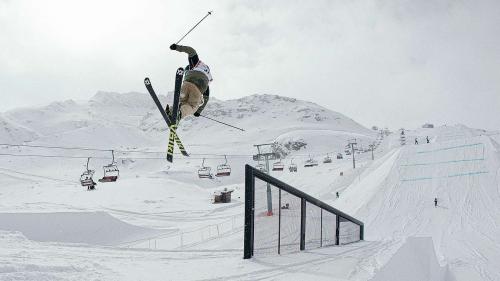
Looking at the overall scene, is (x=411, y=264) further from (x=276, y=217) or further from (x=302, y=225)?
(x=276, y=217)

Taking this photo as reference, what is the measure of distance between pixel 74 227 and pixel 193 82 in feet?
82.0

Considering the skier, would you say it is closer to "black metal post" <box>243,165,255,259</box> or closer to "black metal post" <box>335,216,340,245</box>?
"black metal post" <box>243,165,255,259</box>

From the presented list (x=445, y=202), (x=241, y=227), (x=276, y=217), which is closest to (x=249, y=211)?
(x=276, y=217)

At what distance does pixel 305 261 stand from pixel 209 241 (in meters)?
24.1

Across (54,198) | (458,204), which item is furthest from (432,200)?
(54,198)

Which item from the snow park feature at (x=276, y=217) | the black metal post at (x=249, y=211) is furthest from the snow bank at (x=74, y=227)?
the black metal post at (x=249, y=211)

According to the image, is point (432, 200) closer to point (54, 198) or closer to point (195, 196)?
point (195, 196)

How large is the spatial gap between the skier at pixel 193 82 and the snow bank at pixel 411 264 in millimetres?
4711

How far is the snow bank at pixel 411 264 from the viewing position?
5980mm

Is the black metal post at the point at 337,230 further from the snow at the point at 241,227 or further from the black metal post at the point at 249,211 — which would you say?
the black metal post at the point at 249,211

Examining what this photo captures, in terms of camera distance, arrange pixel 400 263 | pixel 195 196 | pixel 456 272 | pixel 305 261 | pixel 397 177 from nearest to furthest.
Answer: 1. pixel 305 261
2. pixel 400 263
3. pixel 456 272
4. pixel 397 177
5. pixel 195 196

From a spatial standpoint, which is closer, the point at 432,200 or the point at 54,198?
the point at 432,200

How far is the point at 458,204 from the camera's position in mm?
31078

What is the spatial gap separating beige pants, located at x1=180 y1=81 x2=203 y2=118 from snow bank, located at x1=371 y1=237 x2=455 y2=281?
468 cm
